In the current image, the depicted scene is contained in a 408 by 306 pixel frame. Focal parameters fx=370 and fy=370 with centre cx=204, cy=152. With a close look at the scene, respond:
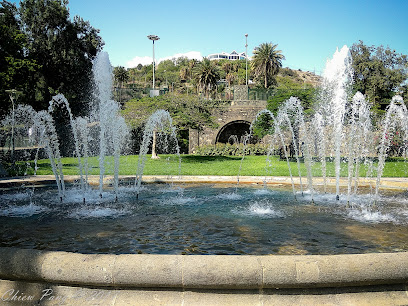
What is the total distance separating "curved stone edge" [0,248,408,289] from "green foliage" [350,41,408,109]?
37.4 metres

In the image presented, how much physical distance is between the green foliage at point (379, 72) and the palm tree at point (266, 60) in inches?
473

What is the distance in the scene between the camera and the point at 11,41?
20.3 m

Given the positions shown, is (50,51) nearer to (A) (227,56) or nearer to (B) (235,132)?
(B) (235,132)

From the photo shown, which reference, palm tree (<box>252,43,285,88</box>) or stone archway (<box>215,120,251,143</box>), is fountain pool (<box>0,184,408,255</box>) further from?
palm tree (<box>252,43,285,88</box>)

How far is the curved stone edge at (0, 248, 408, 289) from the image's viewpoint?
2863 mm

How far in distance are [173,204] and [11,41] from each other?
58.2 feet

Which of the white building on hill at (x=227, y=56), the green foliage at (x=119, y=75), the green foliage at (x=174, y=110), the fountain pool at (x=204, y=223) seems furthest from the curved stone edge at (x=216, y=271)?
the white building on hill at (x=227, y=56)

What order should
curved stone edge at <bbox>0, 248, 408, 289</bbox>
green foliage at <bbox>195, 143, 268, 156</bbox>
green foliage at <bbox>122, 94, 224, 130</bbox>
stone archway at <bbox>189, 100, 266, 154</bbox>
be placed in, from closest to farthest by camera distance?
curved stone edge at <bbox>0, 248, 408, 289</bbox>
green foliage at <bbox>122, 94, 224, 130</bbox>
green foliage at <bbox>195, 143, 268, 156</bbox>
stone archway at <bbox>189, 100, 266, 154</bbox>

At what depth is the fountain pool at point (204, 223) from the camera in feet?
14.9

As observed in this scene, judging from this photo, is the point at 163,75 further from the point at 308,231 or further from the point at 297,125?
the point at 308,231

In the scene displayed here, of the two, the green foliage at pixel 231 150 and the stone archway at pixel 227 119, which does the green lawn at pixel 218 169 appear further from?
the stone archway at pixel 227 119

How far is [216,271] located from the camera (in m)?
2.85

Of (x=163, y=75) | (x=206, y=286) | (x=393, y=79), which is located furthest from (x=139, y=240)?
(x=163, y=75)

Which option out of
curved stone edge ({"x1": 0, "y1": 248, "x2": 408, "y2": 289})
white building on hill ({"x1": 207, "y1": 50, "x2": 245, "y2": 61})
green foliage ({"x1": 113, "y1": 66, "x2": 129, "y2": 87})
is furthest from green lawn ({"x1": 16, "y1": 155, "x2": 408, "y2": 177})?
white building on hill ({"x1": 207, "y1": 50, "x2": 245, "y2": 61})
